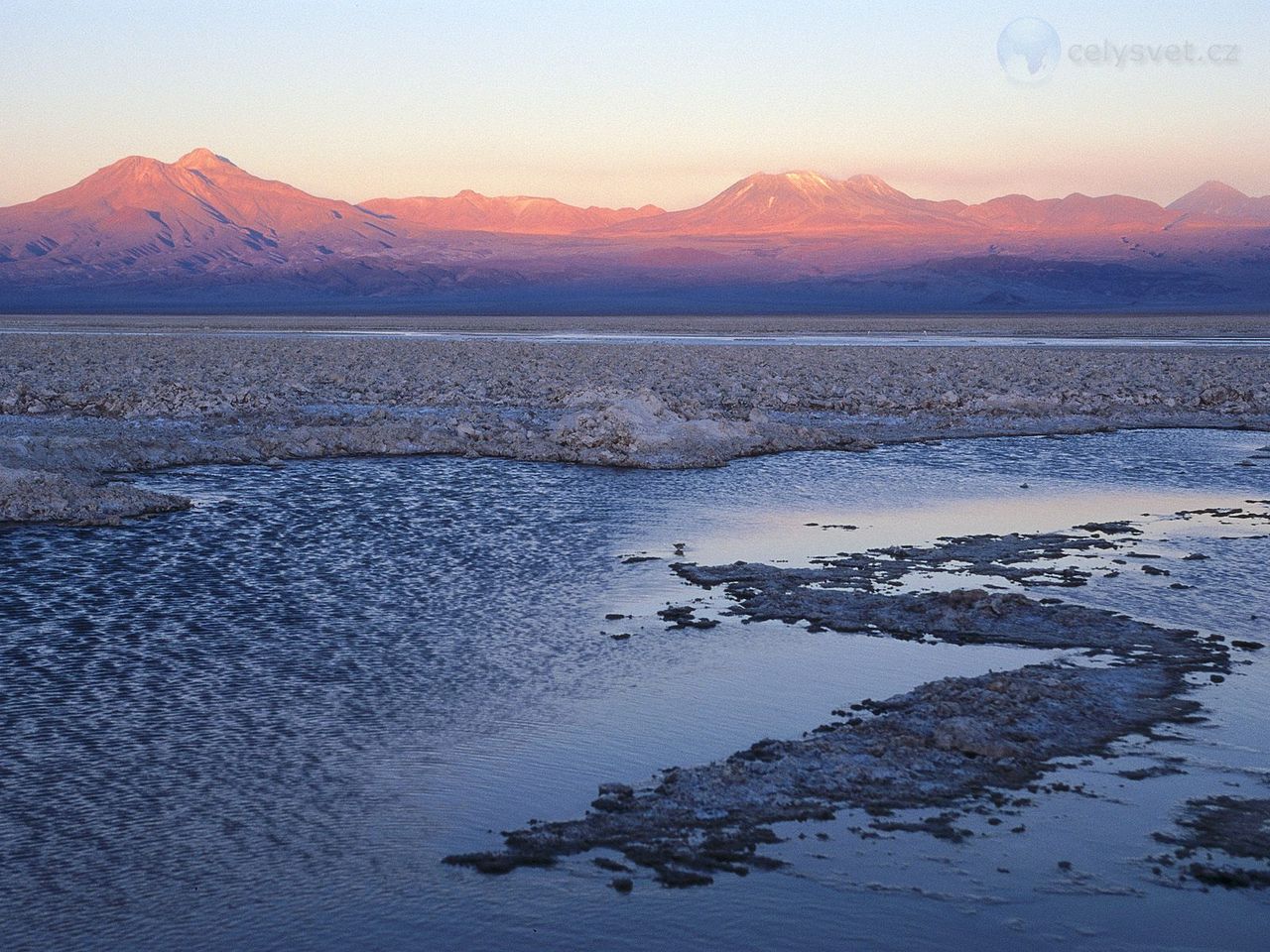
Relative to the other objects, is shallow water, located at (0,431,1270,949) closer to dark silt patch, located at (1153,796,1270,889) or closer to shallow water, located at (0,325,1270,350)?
dark silt patch, located at (1153,796,1270,889)

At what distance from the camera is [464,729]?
755cm

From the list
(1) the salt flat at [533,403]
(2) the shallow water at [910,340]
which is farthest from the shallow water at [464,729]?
(2) the shallow water at [910,340]

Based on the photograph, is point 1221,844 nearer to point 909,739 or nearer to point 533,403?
point 909,739

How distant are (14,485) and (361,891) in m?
9.93

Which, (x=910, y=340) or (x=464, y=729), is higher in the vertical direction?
(x=910, y=340)

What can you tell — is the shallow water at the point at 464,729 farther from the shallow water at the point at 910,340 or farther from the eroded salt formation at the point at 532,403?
the shallow water at the point at 910,340

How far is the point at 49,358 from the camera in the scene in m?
35.6

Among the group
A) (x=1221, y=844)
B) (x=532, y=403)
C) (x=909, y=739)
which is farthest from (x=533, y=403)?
(x=1221, y=844)

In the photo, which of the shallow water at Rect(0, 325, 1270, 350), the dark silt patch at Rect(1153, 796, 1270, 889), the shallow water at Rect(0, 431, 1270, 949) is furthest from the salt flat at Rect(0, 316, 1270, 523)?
the dark silt patch at Rect(1153, 796, 1270, 889)

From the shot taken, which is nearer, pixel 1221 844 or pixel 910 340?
pixel 1221 844

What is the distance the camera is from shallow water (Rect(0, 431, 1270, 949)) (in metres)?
5.38

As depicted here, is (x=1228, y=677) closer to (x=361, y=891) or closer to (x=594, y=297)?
(x=361, y=891)

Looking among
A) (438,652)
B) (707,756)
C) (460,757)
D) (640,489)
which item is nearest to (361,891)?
(460,757)

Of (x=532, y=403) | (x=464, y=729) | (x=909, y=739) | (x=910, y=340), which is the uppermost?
(x=910, y=340)
